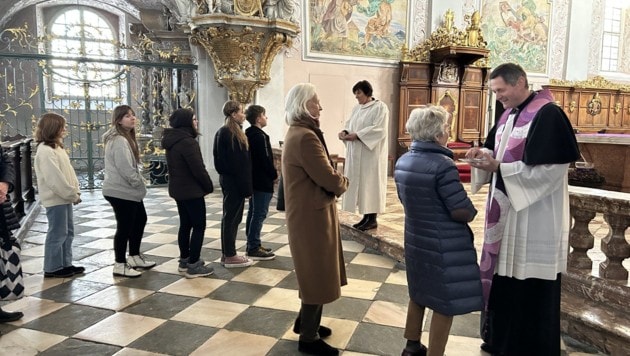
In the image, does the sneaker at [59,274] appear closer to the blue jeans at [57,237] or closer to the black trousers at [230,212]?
the blue jeans at [57,237]

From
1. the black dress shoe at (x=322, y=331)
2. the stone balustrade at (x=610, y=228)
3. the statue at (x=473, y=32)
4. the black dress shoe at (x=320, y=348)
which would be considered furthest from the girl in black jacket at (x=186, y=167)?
the statue at (x=473, y=32)

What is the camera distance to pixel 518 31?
11320 millimetres

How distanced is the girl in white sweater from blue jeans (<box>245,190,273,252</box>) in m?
1.52

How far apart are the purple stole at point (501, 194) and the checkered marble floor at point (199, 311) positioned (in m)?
0.60

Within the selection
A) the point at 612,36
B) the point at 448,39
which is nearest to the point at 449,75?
the point at 448,39

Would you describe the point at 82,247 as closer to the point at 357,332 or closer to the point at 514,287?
the point at 357,332

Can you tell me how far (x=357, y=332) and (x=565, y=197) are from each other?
1455 mm

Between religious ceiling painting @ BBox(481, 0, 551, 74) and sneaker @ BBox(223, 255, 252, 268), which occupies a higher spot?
religious ceiling painting @ BBox(481, 0, 551, 74)

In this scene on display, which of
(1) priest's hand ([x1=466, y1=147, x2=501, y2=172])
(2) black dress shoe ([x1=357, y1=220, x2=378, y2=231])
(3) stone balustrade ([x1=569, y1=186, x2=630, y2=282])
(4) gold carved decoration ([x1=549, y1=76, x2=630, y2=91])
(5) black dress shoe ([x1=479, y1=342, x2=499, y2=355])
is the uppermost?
(4) gold carved decoration ([x1=549, y1=76, x2=630, y2=91])

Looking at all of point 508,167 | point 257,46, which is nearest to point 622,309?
point 508,167

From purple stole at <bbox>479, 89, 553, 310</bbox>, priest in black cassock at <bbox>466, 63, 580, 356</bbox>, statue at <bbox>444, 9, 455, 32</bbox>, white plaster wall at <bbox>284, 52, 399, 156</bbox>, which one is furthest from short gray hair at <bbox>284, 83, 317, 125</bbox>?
statue at <bbox>444, 9, 455, 32</bbox>

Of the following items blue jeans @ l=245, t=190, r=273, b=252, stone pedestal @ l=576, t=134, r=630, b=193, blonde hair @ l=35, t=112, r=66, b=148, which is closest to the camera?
blonde hair @ l=35, t=112, r=66, b=148

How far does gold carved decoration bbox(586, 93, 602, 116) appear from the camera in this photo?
1216cm

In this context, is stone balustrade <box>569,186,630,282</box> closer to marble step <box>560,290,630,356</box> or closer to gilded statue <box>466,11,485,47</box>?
marble step <box>560,290,630,356</box>
